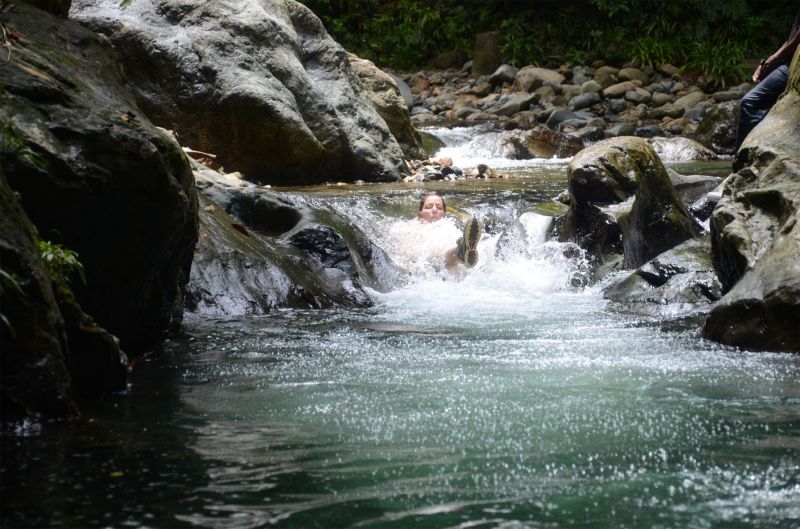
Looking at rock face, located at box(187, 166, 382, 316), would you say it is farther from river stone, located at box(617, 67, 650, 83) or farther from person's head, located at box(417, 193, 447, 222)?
river stone, located at box(617, 67, 650, 83)

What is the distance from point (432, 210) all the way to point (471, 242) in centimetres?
68

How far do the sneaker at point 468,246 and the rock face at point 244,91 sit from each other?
10.2 ft

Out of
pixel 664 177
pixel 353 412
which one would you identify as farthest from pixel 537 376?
pixel 664 177

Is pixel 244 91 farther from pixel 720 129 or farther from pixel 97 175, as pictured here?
pixel 720 129

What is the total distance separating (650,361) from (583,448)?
1.58 metres

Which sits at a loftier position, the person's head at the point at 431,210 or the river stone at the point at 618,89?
→ the river stone at the point at 618,89

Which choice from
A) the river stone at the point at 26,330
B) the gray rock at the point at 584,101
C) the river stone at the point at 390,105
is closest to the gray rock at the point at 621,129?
the gray rock at the point at 584,101

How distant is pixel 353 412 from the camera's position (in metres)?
3.49

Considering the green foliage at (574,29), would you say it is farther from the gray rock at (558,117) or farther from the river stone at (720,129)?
the river stone at (720,129)

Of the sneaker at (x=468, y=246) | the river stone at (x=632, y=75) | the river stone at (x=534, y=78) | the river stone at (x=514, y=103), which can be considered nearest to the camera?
the sneaker at (x=468, y=246)

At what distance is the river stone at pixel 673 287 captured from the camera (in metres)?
6.30

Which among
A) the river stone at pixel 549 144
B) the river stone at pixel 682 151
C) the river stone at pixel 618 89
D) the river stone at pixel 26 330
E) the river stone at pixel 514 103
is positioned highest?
the river stone at pixel 618 89

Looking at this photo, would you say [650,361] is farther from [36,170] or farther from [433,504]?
[36,170]

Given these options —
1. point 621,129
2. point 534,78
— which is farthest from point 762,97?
point 534,78
